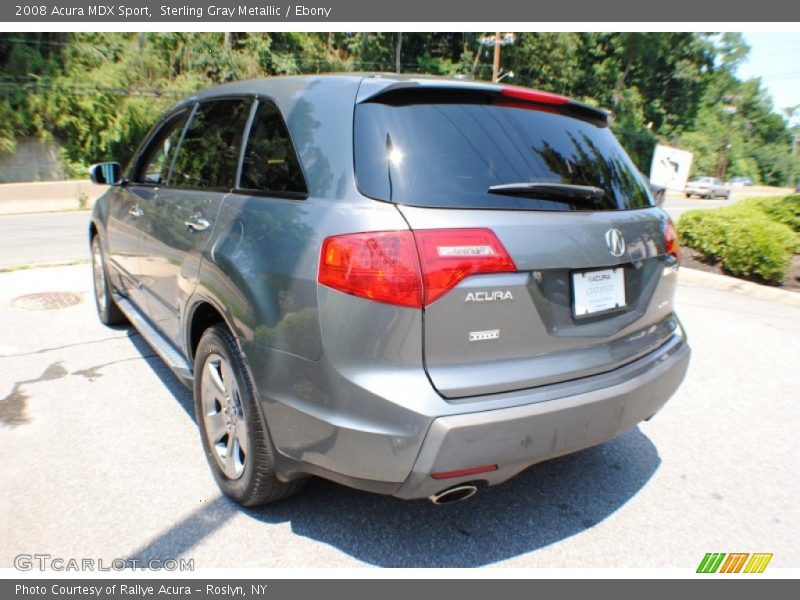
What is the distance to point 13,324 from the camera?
17.1ft

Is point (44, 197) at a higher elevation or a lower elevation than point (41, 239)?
lower

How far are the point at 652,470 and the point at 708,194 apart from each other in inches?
1813

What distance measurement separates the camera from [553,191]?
2.23 m

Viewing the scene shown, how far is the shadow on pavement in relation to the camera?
2.37 m

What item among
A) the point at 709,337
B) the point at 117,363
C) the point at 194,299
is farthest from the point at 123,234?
the point at 709,337

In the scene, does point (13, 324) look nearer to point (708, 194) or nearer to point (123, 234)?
point (123, 234)

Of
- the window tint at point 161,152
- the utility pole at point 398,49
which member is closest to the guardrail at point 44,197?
the window tint at point 161,152

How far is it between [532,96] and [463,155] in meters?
0.57

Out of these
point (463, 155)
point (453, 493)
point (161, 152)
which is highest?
point (463, 155)

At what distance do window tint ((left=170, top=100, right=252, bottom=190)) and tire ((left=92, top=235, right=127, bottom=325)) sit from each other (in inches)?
79.7

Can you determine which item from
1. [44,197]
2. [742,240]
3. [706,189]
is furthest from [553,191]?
[706,189]

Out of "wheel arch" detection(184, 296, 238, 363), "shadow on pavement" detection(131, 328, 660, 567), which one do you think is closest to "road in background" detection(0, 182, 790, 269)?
"wheel arch" detection(184, 296, 238, 363)

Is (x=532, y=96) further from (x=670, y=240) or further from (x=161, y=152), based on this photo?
(x=161, y=152)

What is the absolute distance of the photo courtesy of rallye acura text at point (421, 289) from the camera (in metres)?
1.91
